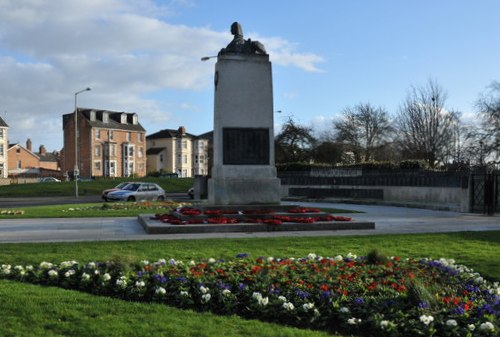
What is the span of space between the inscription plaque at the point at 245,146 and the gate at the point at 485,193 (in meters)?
11.0

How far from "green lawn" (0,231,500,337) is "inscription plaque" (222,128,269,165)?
4.72 meters

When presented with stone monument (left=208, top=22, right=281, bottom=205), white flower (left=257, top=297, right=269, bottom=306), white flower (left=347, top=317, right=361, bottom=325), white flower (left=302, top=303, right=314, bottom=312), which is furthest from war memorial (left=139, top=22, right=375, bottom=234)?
white flower (left=347, top=317, right=361, bottom=325)

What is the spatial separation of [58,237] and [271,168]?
6850 millimetres

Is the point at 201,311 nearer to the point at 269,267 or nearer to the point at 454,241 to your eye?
the point at 269,267

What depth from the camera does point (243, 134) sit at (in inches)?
681

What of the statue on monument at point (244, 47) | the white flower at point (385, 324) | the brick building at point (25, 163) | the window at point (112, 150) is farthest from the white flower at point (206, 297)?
the brick building at point (25, 163)

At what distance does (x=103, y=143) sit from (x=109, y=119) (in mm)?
5813

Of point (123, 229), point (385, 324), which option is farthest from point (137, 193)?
point (385, 324)

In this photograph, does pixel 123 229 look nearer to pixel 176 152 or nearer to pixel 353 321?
pixel 353 321

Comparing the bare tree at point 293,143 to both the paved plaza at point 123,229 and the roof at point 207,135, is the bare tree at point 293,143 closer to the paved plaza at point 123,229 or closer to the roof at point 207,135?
the paved plaza at point 123,229

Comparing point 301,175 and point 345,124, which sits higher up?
point 345,124

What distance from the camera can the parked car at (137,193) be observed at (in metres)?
34.2

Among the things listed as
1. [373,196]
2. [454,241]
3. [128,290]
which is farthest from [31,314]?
[373,196]

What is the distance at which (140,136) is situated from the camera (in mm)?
109812
